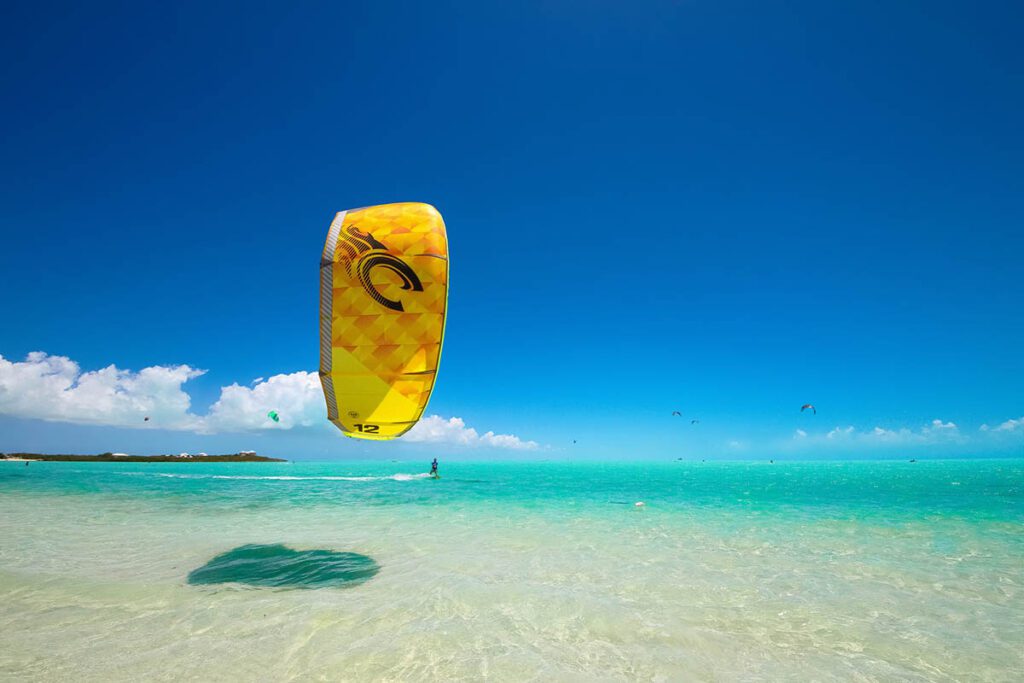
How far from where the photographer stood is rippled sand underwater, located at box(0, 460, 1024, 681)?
19.0ft

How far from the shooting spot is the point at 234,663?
18.2ft

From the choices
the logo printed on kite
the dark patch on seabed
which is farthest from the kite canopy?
the dark patch on seabed

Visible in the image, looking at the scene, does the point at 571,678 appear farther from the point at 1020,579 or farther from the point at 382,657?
the point at 1020,579

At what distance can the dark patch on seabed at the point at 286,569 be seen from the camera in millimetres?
8898

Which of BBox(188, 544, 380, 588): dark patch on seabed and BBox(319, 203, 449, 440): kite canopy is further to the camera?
BBox(188, 544, 380, 588): dark patch on seabed

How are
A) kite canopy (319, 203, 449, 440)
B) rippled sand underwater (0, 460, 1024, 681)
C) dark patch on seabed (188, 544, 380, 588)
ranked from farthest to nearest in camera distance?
dark patch on seabed (188, 544, 380, 588) < kite canopy (319, 203, 449, 440) < rippled sand underwater (0, 460, 1024, 681)

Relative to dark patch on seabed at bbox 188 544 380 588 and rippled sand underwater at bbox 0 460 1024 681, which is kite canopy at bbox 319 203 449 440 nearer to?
rippled sand underwater at bbox 0 460 1024 681

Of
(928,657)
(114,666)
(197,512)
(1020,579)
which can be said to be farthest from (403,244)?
(197,512)

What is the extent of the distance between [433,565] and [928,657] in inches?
336

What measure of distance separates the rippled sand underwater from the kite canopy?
3.18 meters

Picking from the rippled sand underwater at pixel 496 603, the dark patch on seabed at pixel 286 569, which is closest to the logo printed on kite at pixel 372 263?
the rippled sand underwater at pixel 496 603

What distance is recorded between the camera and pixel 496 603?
8.02m

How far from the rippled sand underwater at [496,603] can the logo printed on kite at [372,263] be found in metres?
5.06

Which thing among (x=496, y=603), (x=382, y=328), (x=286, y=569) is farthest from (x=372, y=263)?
(x=286, y=569)
